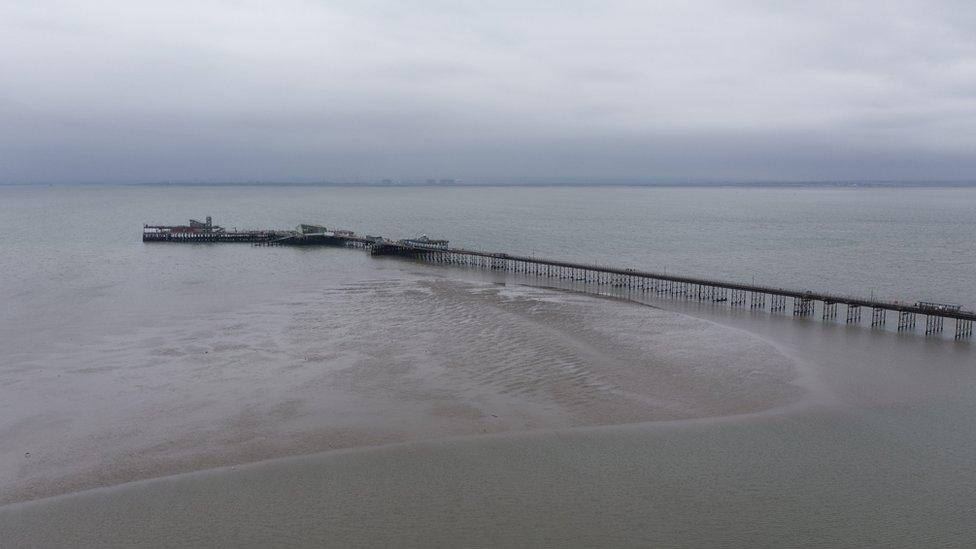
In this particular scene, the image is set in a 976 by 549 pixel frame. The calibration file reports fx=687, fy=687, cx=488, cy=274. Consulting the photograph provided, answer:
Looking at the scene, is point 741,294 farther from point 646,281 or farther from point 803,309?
point 646,281

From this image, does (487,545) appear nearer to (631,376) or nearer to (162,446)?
(162,446)

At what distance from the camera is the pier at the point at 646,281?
3653cm

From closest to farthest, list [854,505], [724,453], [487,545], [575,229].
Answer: [487,545] → [854,505] → [724,453] → [575,229]

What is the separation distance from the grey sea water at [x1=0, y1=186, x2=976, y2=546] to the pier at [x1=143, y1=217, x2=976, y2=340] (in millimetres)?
2015

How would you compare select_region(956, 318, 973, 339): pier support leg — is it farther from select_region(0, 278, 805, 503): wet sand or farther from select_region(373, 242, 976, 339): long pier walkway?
select_region(0, 278, 805, 503): wet sand

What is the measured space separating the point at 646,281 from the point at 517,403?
96.7 ft

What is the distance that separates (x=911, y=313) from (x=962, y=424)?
1684cm

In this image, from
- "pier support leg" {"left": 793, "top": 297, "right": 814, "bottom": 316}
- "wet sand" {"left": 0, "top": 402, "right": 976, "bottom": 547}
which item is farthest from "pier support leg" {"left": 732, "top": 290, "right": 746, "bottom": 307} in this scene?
"wet sand" {"left": 0, "top": 402, "right": 976, "bottom": 547}

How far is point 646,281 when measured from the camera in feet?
169

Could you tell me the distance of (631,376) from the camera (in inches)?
1084

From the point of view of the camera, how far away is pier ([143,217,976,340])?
36.5 metres

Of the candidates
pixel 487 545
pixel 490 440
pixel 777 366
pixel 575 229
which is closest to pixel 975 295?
pixel 777 366

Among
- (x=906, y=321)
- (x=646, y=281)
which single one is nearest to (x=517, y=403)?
(x=906, y=321)

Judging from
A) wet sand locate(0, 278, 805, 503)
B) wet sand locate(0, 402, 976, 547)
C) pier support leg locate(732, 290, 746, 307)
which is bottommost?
wet sand locate(0, 402, 976, 547)
